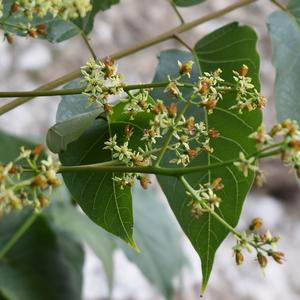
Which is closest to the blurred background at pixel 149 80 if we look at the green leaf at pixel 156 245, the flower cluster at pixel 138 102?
the green leaf at pixel 156 245

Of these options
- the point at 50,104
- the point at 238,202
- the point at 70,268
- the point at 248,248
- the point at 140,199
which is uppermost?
the point at 248,248

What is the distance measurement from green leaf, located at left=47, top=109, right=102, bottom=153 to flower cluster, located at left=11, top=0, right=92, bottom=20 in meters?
0.14

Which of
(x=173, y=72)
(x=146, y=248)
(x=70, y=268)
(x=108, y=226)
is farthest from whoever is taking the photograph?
(x=146, y=248)

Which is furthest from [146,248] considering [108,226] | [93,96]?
[93,96]

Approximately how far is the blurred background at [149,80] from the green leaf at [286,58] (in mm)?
1411

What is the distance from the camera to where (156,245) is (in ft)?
5.12

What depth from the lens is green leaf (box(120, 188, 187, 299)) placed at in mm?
1443

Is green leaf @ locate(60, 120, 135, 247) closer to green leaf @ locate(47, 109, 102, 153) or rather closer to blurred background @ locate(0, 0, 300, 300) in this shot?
green leaf @ locate(47, 109, 102, 153)

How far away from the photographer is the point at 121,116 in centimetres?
77

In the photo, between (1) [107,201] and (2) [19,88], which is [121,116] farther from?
(2) [19,88]

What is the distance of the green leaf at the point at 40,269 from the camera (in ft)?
4.10

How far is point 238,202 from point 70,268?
1.94 ft

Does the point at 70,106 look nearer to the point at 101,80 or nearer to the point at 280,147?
the point at 101,80

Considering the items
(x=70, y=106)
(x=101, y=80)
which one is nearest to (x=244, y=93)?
(x=101, y=80)
